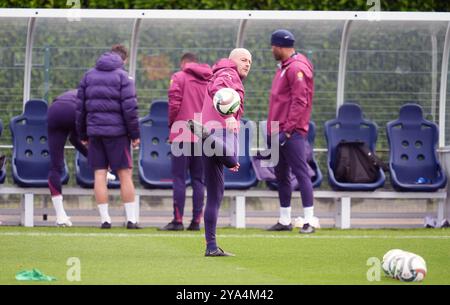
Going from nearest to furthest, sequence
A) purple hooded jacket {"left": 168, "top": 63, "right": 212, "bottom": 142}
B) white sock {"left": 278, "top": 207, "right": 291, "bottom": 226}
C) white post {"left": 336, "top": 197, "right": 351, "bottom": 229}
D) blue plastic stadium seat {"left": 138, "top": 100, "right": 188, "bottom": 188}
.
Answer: purple hooded jacket {"left": 168, "top": 63, "right": 212, "bottom": 142}, white sock {"left": 278, "top": 207, "right": 291, "bottom": 226}, white post {"left": 336, "top": 197, "right": 351, "bottom": 229}, blue plastic stadium seat {"left": 138, "top": 100, "right": 188, "bottom": 188}

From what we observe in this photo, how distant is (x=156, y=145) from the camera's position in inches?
658

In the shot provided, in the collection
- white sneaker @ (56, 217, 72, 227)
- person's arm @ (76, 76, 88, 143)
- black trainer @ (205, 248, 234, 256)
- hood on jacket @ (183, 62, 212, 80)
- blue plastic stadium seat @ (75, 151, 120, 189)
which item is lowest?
black trainer @ (205, 248, 234, 256)

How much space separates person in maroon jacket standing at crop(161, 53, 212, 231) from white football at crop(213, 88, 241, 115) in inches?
145

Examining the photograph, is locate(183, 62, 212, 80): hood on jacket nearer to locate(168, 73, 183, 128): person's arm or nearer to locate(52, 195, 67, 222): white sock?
locate(168, 73, 183, 128): person's arm

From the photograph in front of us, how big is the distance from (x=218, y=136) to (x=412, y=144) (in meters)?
6.10

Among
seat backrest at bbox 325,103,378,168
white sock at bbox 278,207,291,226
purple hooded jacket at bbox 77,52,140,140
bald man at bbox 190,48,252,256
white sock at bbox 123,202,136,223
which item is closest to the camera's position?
bald man at bbox 190,48,252,256

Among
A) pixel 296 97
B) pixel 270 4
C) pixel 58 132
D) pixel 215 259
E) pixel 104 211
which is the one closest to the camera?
pixel 215 259

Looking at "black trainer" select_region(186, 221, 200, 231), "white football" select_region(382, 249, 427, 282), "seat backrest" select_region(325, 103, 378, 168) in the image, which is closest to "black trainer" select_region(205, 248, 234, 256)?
"white football" select_region(382, 249, 427, 282)

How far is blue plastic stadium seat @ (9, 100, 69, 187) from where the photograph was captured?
16.4 meters

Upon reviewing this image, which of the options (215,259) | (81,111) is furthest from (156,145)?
(215,259)

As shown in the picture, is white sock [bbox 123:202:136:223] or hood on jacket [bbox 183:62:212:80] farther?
white sock [bbox 123:202:136:223]

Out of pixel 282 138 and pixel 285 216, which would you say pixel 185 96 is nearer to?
pixel 282 138
